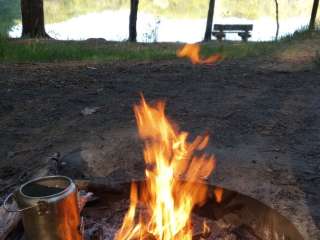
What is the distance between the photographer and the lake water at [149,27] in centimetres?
1798

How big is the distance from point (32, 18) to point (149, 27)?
28.8ft

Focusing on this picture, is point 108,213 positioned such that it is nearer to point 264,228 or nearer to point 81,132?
point 264,228

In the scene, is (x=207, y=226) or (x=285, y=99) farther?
(x=285, y=99)

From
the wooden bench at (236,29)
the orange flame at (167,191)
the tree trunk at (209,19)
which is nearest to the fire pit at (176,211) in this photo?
the orange flame at (167,191)

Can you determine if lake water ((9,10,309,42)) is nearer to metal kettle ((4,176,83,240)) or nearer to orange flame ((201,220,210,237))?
orange flame ((201,220,210,237))

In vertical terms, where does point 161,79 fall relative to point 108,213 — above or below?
above

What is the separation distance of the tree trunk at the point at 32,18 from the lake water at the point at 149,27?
5.61 m

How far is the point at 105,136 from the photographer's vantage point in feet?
12.5

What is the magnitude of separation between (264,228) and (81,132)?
2079 millimetres

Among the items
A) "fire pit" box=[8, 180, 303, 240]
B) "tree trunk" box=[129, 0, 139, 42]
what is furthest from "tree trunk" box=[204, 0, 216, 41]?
"fire pit" box=[8, 180, 303, 240]

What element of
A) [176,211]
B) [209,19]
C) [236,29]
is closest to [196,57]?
[176,211]

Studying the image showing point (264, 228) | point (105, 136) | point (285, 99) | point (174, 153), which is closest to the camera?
point (264, 228)

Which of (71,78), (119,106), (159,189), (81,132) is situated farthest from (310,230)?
(71,78)

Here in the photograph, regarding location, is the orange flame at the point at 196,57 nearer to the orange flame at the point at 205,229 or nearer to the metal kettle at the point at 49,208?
the orange flame at the point at 205,229
